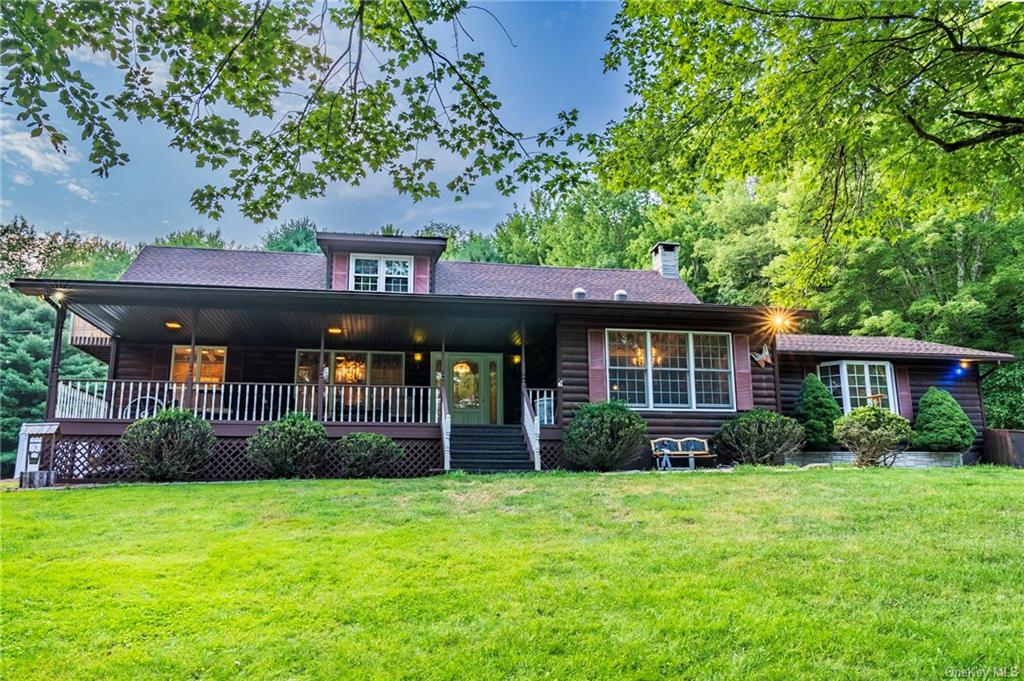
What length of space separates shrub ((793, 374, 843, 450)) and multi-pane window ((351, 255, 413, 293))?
9708 millimetres

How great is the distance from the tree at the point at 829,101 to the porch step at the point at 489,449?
19.8 ft

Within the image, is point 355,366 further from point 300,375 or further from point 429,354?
point 429,354

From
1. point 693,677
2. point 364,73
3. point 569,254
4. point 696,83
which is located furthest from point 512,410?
point 569,254

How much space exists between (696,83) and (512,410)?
1029 cm

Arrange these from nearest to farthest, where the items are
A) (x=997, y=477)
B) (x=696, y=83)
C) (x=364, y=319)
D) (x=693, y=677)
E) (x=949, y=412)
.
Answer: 1. (x=693, y=677)
2. (x=696, y=83)
3. (x=997, y=477)
4. (x=364, y=319)
5. (x=949, y=412)

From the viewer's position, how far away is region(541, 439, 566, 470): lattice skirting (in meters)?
12.0

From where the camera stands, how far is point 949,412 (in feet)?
48.5

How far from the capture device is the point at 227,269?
15.5 m

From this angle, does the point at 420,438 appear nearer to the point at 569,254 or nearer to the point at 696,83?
the point at 696,83

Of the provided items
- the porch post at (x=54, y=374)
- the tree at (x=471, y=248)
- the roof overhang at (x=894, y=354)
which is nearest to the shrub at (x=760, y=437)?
the roof overhang at (x=894, y=354)

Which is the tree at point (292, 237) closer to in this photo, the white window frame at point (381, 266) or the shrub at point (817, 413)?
the white window frame at point (381, 266)

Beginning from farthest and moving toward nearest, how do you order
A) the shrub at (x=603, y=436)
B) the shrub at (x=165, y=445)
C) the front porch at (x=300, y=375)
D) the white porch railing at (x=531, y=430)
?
the white porch railing at (x=531, y=430)
the shrub at (x=603, y=436)
the front porch at (x=300, y=375)
the shrub at (x=165, y=445)

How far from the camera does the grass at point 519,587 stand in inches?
134
